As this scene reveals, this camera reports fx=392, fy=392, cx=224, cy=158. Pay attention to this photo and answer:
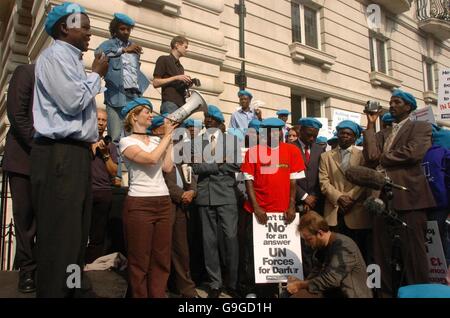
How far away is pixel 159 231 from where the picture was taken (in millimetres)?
3482

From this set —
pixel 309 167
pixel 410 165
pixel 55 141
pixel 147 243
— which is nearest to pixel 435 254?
pixel 410 165

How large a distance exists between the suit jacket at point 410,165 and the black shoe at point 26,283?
354 cm

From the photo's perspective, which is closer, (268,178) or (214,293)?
(214,293)

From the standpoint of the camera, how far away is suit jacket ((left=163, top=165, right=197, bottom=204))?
14.3 feet

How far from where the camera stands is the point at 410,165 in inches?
163

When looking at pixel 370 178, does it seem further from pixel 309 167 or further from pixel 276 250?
pixel 309 167

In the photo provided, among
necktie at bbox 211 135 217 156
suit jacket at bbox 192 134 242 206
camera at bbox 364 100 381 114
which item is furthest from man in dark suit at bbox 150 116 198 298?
camera at bbox 364 100 381 114

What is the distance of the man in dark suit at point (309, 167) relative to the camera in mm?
5039

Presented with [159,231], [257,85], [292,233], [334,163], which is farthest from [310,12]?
[159,231]

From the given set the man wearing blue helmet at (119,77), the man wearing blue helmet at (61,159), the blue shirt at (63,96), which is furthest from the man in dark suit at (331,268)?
the man wearing blue helmet at (119,77)

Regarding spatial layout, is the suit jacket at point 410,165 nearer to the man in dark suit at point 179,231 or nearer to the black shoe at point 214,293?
the black shoe at point 214,293

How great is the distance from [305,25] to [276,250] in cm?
1051

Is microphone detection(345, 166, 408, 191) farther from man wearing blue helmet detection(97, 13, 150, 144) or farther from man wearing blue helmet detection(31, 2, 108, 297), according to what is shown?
man wearing blue helmet detection(97, 13, 150, 144)

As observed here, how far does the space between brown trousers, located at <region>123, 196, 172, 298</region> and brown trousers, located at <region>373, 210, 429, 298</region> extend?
6.99 feet
